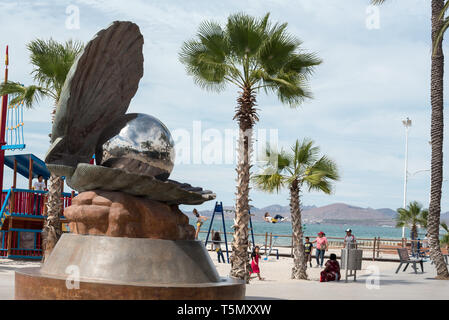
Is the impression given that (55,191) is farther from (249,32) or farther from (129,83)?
(129,83)

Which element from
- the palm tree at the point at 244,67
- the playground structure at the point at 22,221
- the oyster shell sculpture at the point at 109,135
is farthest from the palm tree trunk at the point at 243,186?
the playground structure at the point at 22,221

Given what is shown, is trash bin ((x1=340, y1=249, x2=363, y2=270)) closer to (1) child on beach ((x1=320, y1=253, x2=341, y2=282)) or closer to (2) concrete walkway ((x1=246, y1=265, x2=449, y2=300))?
(1) child on beach ((x1=320, y1=253, x2=341, y2=282))

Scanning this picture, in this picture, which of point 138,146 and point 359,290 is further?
point 359,290

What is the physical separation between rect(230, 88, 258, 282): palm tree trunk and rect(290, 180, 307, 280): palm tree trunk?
2.76 meters

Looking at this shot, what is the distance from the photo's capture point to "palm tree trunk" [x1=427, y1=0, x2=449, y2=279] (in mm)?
17734

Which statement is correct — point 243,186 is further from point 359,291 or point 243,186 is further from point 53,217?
point 53,217

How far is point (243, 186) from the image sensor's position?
15391 mm

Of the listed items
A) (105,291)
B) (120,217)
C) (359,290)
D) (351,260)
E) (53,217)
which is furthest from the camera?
(53,217)

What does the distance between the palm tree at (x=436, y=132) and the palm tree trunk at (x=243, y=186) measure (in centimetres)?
595

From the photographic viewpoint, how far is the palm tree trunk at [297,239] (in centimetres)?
1761

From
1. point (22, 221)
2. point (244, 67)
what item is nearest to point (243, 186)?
point (244, 67)

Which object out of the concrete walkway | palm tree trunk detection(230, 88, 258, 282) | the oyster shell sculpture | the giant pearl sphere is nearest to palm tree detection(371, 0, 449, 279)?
the concrete walkway

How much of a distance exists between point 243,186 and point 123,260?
26.8 ft

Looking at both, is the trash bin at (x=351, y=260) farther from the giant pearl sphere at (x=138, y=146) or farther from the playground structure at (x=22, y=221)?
the playground structure at (x=22, y=221)
